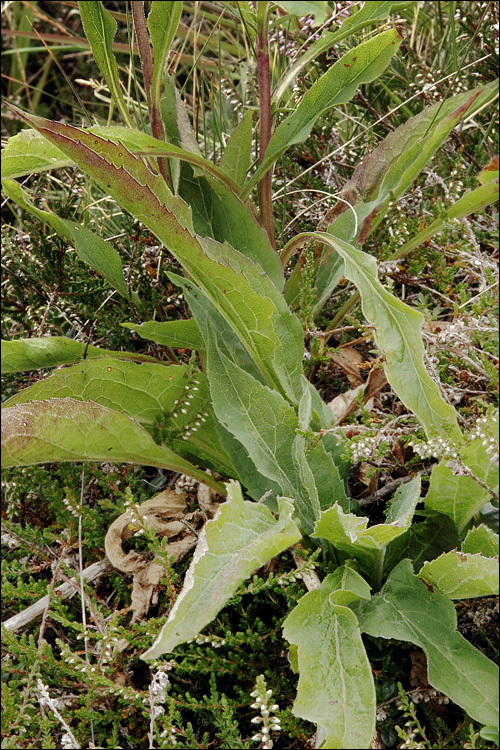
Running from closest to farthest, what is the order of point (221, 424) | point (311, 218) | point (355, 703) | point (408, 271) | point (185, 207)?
point (355, 703), point (185, 207), point (221, 424), point (408, 271), point (311, 218)

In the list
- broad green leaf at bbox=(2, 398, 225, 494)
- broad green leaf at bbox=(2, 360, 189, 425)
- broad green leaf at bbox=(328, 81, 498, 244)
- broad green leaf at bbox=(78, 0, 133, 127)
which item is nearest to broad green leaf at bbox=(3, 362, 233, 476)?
broad green leaf at bbox=(2, 360, 189, 425)

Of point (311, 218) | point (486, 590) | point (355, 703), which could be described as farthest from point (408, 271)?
point (355, 703)

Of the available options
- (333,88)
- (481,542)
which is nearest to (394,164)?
(333,88)

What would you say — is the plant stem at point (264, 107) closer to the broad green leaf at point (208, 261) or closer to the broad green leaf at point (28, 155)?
the broad green leaf at point (208, 261)

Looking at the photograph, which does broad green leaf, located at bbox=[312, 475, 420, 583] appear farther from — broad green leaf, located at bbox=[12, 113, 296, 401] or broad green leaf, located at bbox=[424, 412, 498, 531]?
broad green leaf, located at bbox=[12, 113, 296, 401]

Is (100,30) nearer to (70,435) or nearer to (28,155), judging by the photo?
(28,155)

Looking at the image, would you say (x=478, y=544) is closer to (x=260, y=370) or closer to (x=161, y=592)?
(x=260, y=370)
